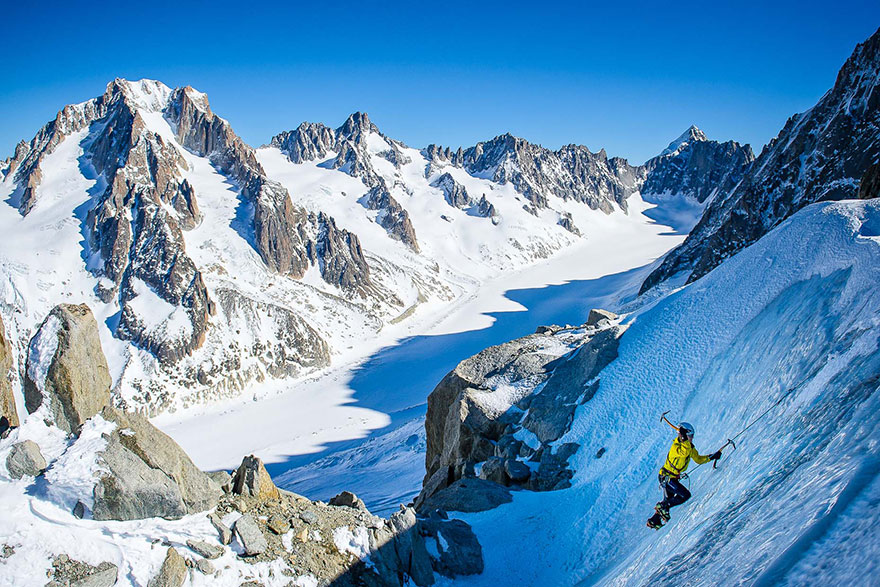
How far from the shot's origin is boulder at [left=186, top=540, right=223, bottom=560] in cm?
1189

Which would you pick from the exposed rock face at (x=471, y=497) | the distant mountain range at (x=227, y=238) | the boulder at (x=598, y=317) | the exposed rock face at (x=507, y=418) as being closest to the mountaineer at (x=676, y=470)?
the exposed rock face at (x=507, y=418)

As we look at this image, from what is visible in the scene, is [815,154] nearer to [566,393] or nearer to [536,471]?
[566,393]

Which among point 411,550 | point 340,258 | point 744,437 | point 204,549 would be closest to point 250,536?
point 204,549

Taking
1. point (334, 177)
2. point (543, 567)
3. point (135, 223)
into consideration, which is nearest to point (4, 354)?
point (543, 567)

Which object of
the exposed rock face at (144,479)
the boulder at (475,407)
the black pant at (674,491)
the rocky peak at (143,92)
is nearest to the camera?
the exposed rock face at (144,479)

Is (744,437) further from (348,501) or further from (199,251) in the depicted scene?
(199,251)

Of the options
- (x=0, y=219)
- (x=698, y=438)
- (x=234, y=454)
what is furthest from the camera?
(x=0, y=219)

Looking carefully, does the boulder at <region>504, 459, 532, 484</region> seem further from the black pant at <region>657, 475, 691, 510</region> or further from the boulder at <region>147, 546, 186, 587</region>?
the boulder at <region>147, 546, 186, 587</region>

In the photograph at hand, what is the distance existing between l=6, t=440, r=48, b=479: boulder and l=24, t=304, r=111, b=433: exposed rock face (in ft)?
4.37

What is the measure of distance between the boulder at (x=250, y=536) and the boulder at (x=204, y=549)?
0.63m

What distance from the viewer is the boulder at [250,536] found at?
1262cm

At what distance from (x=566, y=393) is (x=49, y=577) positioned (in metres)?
20.0

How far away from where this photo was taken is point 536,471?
68.3 ft

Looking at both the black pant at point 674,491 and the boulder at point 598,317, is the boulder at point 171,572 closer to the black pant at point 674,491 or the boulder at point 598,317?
the black pant at point 674,491
